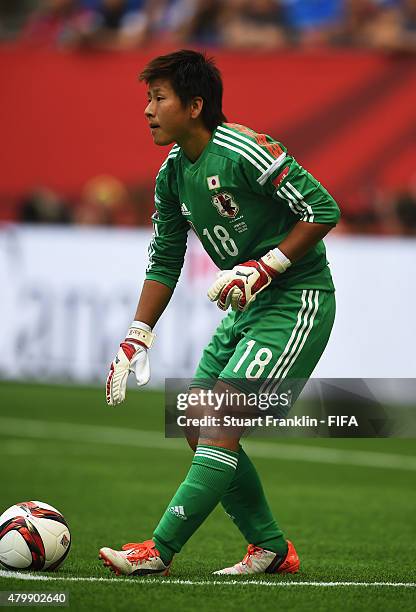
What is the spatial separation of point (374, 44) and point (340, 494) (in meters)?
8.28

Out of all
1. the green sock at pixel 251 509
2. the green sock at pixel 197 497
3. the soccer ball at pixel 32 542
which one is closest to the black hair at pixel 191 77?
the green sock at pixel 197 497

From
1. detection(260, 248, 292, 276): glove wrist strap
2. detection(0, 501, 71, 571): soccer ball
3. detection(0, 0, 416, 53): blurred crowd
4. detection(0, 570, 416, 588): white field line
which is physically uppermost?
detection(0, 0, 416, 53): blurred crowd

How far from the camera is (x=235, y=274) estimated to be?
17.9 feet

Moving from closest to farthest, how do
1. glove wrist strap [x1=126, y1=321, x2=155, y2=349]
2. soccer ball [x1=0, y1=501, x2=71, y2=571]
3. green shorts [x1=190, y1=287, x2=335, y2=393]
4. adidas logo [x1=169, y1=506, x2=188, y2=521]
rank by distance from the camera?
adidas logo [x1=169, y1=506, x2=188, y2=521] → green shorts [x1=190, y1=287, x2=335, y2=393] → soccer ball [x1=0, y1=501, x2=71, y2=571] → glove wrist strap [x1=126, y1=321, x2=155, y2=349]

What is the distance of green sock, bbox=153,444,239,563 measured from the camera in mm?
5418

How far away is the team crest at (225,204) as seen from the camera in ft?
Answer: 18.4

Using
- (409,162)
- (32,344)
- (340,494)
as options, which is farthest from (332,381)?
(409,162)

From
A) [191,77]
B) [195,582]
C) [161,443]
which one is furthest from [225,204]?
[161,443]

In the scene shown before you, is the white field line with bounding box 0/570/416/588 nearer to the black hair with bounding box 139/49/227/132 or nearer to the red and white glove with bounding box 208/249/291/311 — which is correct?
the red and white glove with bounding box 208/249/291/311

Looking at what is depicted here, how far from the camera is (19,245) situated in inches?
595

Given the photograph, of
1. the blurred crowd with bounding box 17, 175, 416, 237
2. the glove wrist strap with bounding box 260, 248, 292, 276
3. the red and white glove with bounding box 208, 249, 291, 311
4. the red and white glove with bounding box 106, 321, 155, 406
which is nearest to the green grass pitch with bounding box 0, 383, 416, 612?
the red and white glove with bounding box 106, 321, 155, 406

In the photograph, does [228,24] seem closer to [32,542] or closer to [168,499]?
[168,499]

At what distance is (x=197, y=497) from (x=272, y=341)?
76 cm

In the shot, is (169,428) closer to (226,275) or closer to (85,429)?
(226,275)
